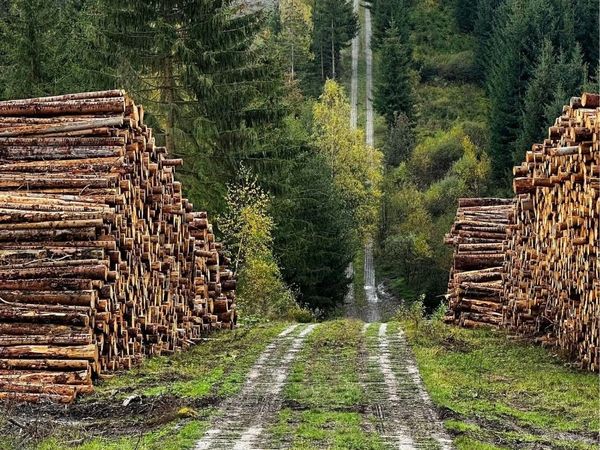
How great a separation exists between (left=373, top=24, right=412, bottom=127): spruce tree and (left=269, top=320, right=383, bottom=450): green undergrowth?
6968cm

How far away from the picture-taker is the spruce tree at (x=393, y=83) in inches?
3514

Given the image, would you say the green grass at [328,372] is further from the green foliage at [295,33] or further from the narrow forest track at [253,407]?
the green foliage at [295,33]

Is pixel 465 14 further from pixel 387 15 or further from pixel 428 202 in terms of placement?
pixel 428 202

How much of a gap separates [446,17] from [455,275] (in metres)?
93.8

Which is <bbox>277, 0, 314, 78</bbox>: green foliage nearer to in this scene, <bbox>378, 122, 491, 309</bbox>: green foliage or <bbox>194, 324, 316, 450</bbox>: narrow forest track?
<bbox>378, 122, 491, 309</bbox>: green foliage

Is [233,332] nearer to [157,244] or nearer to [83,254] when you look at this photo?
[157,244]

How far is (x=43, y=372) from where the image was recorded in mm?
14836

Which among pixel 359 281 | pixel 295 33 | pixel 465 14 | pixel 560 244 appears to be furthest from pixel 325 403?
pixel 465 14

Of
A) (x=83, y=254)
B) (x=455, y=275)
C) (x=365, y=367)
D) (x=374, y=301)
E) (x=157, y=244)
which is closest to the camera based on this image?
(x=83, y=254)

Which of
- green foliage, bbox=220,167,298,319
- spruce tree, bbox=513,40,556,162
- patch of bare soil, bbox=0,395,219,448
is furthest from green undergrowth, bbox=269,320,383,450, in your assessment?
spruce tree, bbox=513,40,556,162

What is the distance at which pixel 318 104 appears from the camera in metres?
70.9

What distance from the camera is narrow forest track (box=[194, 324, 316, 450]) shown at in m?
11.3

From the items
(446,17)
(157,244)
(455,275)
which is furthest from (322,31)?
(157,244)

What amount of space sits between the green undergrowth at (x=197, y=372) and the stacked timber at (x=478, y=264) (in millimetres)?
6739
